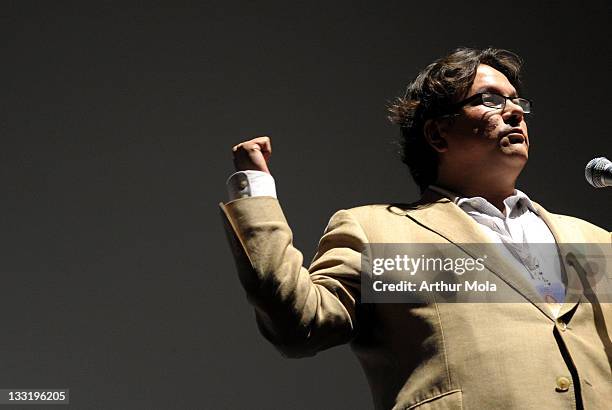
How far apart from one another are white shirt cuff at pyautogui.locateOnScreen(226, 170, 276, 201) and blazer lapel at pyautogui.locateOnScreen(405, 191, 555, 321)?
0.35 metres

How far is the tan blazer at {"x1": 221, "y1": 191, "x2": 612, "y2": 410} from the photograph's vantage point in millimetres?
1698

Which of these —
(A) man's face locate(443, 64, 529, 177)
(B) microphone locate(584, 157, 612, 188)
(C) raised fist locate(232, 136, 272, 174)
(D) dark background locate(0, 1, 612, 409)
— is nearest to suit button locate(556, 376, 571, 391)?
(B) microphone locate(584, 157, 612, 188)

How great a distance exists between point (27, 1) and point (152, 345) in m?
1.16

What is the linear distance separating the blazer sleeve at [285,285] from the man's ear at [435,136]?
1.54 ft

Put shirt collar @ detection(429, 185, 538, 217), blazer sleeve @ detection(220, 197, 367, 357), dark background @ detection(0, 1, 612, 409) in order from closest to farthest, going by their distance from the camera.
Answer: blazer sleeve @ detection(220, 197, 367, 357)
shirt collar @ detection(429, 185, 538, 217)
dark background @ detection(0, 1, 612, 409)

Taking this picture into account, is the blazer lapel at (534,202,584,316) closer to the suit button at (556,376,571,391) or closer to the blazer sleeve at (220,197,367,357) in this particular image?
the suit button at (556,376,571,391)

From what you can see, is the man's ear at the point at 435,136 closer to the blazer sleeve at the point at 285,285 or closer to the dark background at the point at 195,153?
the blazer sleeve at the point at 285,285

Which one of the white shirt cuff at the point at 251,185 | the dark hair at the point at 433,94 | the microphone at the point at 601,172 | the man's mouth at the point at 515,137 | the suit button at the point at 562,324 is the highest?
the dark hair at the point at 433,94

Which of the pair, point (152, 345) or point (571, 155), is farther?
point (571, 155)

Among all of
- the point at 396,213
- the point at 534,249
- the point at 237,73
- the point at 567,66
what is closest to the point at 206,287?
the point at 237,73

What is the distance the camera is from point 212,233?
2.91 meters

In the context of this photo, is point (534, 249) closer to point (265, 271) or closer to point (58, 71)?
point (265, 271)

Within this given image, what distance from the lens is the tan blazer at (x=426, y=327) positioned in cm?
170

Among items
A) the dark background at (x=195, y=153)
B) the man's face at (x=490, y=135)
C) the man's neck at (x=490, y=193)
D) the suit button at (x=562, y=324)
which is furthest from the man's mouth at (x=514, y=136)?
the dark background at (x=195, y=153)
